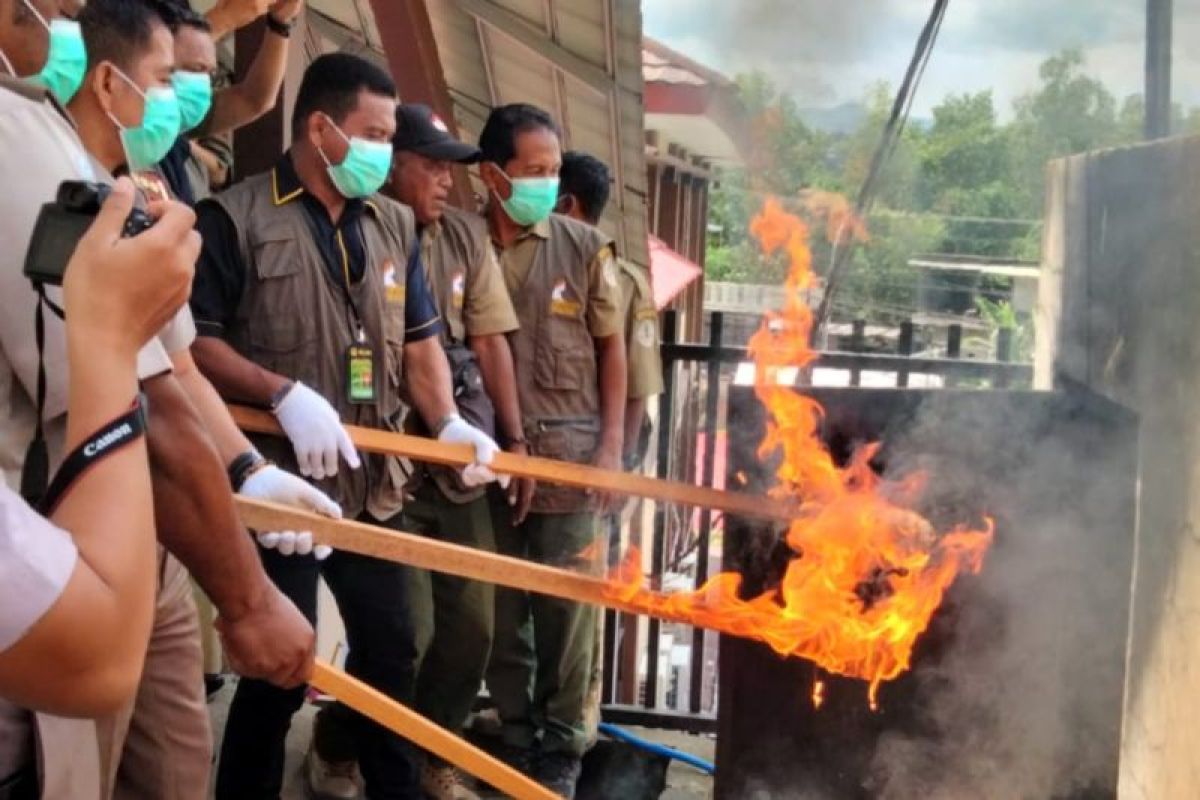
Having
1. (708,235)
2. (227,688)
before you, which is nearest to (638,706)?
(227,688)

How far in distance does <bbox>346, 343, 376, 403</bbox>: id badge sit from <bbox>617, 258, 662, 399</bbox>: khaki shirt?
53.5 inches

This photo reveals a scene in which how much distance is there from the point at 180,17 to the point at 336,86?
0.51 meters

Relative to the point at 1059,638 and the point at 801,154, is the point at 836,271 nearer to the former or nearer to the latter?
the point at 801,154

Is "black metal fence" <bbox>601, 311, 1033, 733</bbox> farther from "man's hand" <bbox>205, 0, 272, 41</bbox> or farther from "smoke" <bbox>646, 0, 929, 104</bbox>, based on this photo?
"man's hand" <bbox>205, 0, 272, 41</bbox>

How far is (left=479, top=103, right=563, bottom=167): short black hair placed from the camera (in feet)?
16.1

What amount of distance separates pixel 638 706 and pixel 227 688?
1.59 meters

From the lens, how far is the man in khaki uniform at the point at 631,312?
5.08 meters

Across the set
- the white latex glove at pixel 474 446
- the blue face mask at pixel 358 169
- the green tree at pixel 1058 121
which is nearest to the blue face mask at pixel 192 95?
the blue face mask at pixel 358 169

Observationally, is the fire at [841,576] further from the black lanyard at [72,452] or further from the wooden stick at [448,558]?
the black lanyard at [72,452]

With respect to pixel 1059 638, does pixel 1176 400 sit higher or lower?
higher

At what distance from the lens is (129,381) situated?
1.67 m

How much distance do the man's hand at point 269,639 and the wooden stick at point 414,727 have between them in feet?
0.46

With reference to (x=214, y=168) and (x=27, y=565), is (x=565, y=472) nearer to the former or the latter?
(x=27, y=565)

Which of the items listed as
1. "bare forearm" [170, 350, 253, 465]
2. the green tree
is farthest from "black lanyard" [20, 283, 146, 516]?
the green tree
